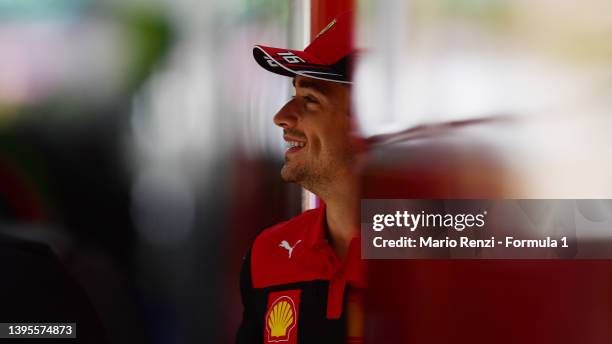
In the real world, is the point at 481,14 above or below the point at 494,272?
above

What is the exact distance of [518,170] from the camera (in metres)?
2.05

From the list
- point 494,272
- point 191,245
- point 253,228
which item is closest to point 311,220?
point 253,228

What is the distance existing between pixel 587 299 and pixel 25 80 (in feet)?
4.25

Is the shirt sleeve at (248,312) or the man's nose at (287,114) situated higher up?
the man's nose at (287,114)

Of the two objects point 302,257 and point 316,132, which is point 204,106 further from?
point 302,257

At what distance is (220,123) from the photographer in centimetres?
209

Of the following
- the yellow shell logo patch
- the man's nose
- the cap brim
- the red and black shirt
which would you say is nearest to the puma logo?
the red and black shirt

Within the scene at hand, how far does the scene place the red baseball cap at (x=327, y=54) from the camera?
2.05 metres

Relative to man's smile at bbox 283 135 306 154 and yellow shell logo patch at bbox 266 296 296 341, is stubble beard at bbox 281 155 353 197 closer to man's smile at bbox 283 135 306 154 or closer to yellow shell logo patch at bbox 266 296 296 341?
man's smile at bbox 283 135 306 154

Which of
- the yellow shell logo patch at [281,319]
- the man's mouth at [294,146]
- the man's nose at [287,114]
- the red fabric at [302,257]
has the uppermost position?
the man's nose at [287,114]

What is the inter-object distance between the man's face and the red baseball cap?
4 cm

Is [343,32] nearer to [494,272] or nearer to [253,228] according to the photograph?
[253,228]

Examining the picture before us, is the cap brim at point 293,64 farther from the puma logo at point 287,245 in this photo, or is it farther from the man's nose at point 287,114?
the puma logo at point 287,245

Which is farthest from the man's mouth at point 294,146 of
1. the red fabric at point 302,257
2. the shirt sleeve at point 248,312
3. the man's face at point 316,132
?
the shirt sleeve at point 248,312
